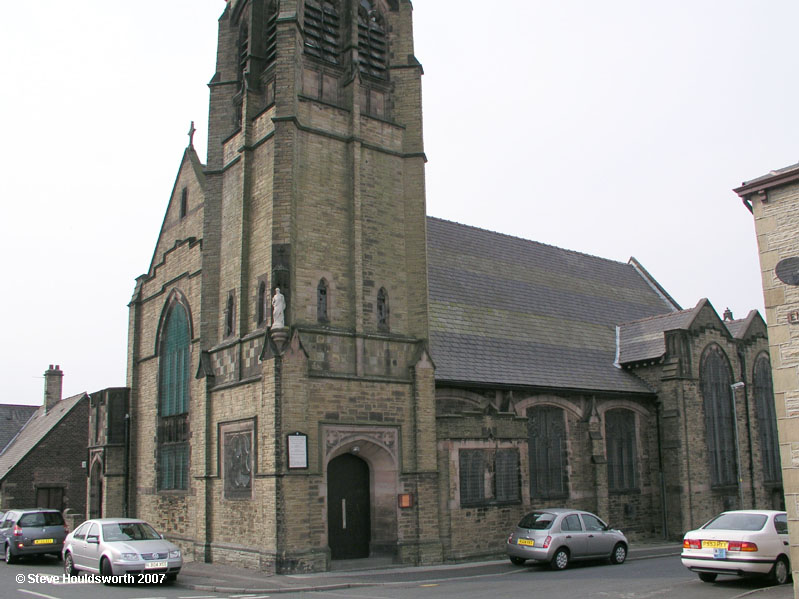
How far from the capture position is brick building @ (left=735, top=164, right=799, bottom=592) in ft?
44.1

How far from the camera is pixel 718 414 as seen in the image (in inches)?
1184

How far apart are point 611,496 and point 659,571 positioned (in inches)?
344

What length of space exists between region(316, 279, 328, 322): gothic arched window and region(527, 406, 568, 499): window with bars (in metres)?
8.57

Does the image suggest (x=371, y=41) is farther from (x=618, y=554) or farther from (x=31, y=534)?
(x=31, y=534)

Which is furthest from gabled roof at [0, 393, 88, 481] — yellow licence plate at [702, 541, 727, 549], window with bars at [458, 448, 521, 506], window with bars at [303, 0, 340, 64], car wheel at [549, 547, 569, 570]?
yellow licence plate at [702, 541, 727, 549]

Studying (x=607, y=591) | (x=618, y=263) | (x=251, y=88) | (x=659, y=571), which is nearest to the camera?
(x=607, y=591)

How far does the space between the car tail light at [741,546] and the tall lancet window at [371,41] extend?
15.9 m

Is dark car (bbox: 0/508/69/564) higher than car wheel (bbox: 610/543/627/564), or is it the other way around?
dark car (bbox: 0/508/69/564)

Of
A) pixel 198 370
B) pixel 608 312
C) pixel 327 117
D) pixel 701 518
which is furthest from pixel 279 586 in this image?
pixel 608 312

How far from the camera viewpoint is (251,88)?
22.8 m

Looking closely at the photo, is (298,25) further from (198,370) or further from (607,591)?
(607,591)

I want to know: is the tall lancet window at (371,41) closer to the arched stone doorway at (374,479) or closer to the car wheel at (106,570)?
the arched stone doorway at (374,479)

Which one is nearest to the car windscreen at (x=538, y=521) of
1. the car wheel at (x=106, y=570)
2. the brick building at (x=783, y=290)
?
the brick building at (x=783, y=290)

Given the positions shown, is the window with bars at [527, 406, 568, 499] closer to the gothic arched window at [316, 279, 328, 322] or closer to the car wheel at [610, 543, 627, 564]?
the car wheel at [610, 543, 627, 564]
